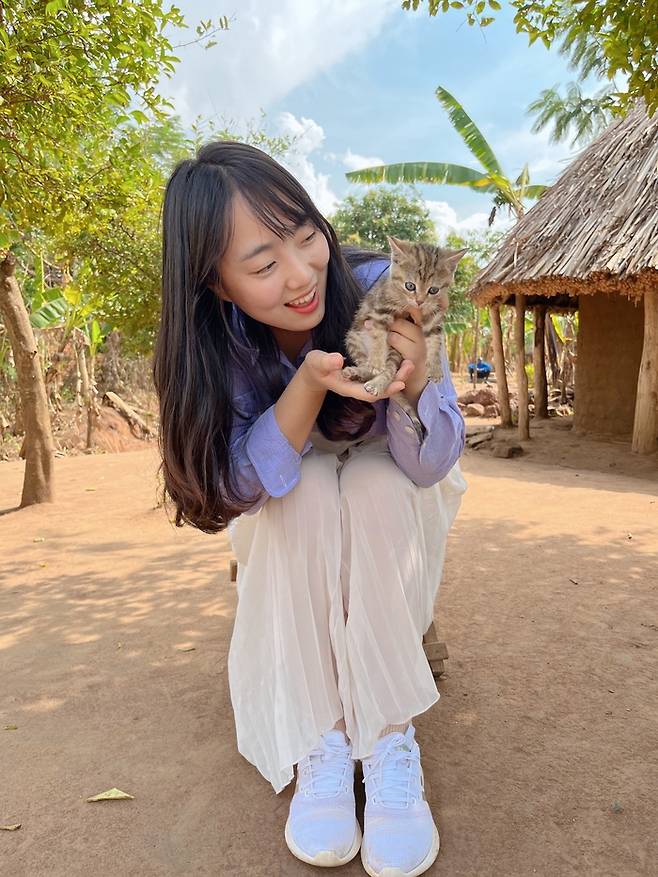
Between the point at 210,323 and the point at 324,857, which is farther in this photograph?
the point at 210,323

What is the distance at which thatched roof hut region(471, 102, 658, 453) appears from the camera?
289 inches

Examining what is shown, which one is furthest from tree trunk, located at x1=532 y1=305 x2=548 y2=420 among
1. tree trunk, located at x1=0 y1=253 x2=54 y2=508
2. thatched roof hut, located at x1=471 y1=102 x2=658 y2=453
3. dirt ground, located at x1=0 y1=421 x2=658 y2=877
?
tree trunk, located at x1=0 y1=253 x2=54 y2=508

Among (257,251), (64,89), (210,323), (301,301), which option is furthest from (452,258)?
(64,89)

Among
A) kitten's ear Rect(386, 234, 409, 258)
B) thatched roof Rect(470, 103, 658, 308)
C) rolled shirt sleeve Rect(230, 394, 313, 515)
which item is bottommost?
rolled shirt sleeve Rect(230, 394, 313, 515)

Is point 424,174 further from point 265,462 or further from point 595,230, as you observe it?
point 265,462

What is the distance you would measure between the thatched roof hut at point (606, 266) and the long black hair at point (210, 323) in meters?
6.02

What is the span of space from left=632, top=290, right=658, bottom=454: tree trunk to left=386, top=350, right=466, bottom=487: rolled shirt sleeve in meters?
6.99

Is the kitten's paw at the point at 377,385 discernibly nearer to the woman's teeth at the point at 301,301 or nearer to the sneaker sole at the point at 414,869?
the woman's teeth at the point at 301,301

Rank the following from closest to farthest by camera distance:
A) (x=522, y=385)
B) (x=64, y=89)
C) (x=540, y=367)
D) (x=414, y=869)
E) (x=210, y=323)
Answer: (x=414, y=869) < (x=210, y=323) < (x=64, y=89) < (x=522, y=385) < (x=540, y=367)

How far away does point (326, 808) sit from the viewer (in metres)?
1.70

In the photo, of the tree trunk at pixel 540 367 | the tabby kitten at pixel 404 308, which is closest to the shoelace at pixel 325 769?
the tabby kitten at pixel 404 308

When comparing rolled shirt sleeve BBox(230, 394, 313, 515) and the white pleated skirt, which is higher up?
rolled shirt sleeve BBox(230, 394, 313, 515)

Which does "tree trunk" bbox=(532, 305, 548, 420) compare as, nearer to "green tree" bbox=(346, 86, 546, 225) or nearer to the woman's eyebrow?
"green tree" bbox=(346, 86, 546, 225)

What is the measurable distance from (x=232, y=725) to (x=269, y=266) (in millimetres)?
1605
